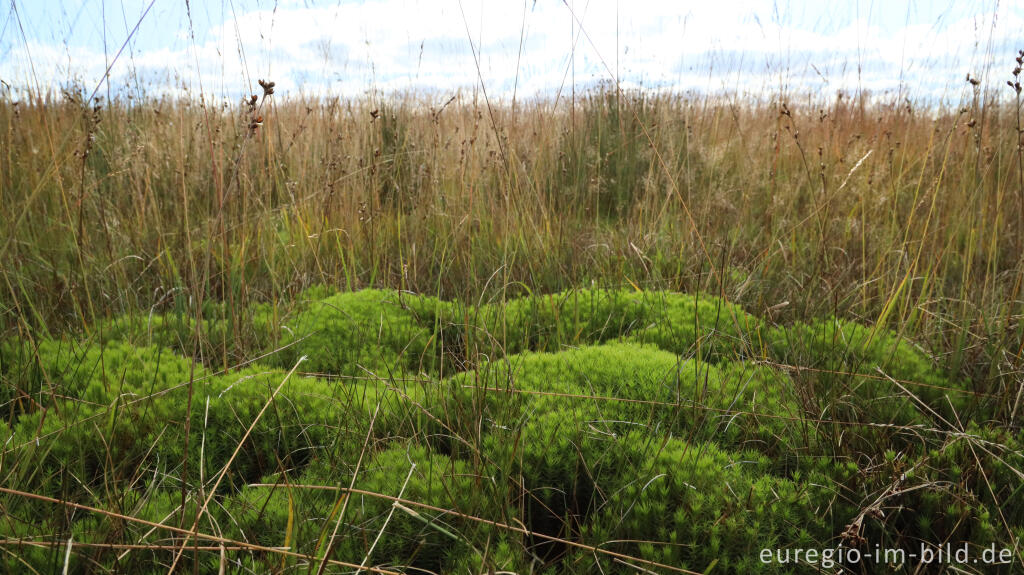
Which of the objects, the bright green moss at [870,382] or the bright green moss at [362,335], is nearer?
the bright green moss at [870,382]

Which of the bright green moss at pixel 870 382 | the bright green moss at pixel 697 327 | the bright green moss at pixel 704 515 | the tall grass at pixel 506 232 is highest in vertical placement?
the tall grass at pixel 506 232

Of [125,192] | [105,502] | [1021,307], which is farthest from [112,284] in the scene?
[1021,307]

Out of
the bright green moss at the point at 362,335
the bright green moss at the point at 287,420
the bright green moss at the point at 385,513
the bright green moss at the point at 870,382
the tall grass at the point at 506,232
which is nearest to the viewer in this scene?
the bright green moss at the point at 385,513

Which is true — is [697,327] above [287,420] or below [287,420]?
above

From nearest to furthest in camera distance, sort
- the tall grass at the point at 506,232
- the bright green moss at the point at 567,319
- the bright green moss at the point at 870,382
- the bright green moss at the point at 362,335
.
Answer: the bright green moss at the point at 870,382 < the bright green moss at the point at 362,335 < the bright green moss at the point at 567,319 < the tall grass at the point at 506,232

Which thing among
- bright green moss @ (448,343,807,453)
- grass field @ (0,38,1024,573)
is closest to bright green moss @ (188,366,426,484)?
grass field @ (0,38,1024,573)

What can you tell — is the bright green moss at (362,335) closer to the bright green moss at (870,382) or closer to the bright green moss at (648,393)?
the bright green moss at (648,393)

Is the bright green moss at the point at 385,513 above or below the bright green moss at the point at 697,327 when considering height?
below

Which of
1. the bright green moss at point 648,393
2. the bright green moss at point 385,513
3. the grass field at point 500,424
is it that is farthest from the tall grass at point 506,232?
the bright green moss at point 385,513

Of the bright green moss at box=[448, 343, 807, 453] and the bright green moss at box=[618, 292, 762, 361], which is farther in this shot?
the bright green moss at box=[618, 292, 762, 361]

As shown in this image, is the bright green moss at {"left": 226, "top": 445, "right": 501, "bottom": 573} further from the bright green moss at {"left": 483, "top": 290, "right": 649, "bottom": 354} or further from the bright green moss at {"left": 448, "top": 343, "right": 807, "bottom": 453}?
the bright green moss at {"left": 483, "top": 290, "right": 649, "bottom": 354}

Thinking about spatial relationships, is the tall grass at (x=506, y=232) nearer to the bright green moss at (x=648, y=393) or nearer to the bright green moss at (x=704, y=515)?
the bright green moss at (x=648, y=393)

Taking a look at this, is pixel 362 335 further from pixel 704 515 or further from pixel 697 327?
pixel 704 515

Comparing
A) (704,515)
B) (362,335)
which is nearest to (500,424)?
(704,515)
